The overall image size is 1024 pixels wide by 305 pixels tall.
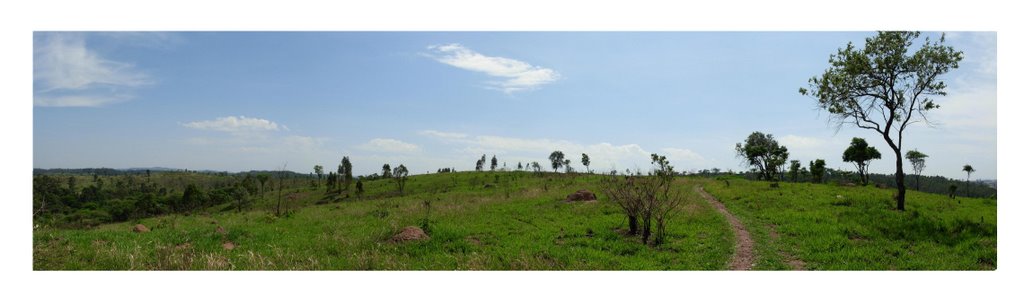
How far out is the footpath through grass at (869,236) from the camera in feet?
39.6

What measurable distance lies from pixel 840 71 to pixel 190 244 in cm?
2915

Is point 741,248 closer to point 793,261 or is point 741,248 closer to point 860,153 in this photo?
point 793,261

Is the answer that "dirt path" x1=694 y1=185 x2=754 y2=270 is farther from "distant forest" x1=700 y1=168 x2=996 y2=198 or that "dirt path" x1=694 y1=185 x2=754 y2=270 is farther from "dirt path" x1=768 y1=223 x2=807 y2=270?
"distant forest" x1=700 y1=168 x2=996 y2=198

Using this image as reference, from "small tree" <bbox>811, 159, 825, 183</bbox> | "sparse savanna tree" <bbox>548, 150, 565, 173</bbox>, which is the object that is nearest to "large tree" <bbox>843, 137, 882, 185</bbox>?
"small tree" <bbox>811, 159, 825, 183</bbox>

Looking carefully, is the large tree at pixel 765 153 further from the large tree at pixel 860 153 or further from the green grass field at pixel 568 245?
the green grass field at pixel 568 245

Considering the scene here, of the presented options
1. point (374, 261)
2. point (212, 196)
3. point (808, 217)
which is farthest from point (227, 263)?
point (212, 196)

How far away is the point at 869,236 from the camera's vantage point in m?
14.9

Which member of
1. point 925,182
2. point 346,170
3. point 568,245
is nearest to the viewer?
point 568,245

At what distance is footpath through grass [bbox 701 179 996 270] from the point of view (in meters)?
12.1

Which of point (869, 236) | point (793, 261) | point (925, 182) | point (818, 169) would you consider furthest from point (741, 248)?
point (925, 182)

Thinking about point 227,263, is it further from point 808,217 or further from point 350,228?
point 808,217

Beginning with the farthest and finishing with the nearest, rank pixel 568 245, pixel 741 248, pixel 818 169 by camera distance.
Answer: pixel 818 169
pixel 568 245
pixel 741 248

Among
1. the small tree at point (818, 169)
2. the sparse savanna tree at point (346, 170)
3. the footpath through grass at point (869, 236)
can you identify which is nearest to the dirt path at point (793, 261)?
the footpath through grass at point (869, 236)

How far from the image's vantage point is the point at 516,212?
23.0 m
